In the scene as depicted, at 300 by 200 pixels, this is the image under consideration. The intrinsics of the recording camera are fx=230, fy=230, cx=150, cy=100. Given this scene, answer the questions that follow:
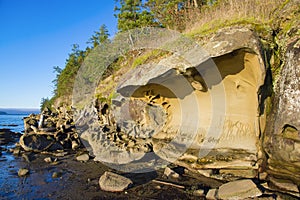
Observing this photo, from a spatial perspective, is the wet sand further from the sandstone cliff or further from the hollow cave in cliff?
the hollow cave in cliff

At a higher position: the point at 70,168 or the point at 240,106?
the point at 240,106

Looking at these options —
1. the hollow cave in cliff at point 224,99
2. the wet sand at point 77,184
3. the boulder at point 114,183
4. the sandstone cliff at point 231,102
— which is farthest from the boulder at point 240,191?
A: the boulder at point 114,183

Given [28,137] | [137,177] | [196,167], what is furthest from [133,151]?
[28,137]

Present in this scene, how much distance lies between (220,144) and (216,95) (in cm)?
160

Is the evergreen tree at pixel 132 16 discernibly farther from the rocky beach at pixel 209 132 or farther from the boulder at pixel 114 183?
the boulder at pixel 114 183

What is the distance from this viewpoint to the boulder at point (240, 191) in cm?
482

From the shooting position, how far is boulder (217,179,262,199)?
4.82 metres

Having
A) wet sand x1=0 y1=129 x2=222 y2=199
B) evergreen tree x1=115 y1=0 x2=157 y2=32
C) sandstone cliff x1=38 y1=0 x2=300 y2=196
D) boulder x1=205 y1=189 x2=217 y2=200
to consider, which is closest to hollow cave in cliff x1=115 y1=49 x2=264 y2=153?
sandstone cliff x1=38 y1=0 x2=300 y2=196

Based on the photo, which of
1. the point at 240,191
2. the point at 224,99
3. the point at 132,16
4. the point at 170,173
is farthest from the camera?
the point at 132,16

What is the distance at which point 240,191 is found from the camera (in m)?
4.92

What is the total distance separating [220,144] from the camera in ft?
24.2

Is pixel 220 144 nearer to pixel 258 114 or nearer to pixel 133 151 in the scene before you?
pixel 258 114

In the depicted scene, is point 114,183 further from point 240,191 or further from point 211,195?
point 240,191

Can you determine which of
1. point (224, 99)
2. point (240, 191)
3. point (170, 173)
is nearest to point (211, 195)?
point (240, 191)
